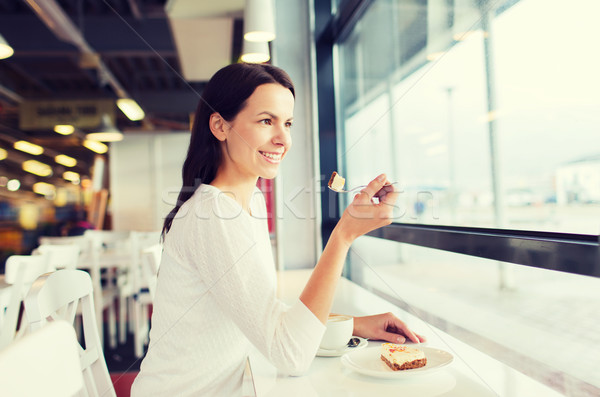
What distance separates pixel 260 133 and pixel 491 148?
0.95m

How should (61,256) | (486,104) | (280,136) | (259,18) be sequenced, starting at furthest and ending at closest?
1. (61,256)
2. (259,18)
3. (486,104)
4. (280,136)

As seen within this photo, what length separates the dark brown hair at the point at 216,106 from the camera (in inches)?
38.9

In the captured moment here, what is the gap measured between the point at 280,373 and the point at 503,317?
5.12 ft

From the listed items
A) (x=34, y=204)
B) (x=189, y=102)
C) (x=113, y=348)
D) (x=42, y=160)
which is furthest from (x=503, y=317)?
(x=42, y=160)

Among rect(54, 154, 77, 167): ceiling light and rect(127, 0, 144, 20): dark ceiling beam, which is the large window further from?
rect(54, 154, 77, 167): ceiling light

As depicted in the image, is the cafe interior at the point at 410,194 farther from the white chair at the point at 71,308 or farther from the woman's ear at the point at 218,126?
the woman's ear at the point at 218,126

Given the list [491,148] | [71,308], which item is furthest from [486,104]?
[71,308]

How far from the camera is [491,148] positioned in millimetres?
1573

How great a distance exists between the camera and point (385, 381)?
0.82 metres

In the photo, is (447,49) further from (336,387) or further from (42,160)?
(42,160)

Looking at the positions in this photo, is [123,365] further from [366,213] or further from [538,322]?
[366,213]

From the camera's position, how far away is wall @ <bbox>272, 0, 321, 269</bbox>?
239cm

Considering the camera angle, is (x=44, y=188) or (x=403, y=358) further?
(x=44, y=188)

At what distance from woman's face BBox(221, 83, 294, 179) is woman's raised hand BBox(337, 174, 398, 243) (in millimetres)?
265
